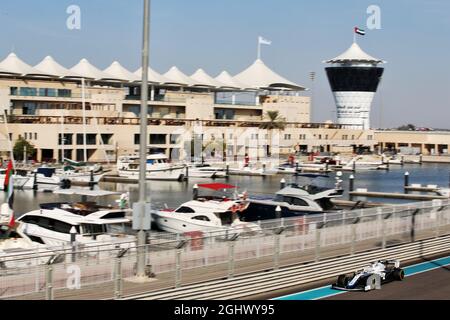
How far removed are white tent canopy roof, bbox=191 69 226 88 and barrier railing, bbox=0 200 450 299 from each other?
302 feet

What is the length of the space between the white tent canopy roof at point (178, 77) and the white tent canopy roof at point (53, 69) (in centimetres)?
1633

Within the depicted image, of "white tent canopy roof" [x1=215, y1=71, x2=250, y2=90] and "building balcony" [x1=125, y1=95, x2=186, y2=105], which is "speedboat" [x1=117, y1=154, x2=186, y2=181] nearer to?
"building balcony" [x1=125, y1=95, x2=186, y2=105]

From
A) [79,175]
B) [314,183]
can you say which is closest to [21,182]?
[79,175]

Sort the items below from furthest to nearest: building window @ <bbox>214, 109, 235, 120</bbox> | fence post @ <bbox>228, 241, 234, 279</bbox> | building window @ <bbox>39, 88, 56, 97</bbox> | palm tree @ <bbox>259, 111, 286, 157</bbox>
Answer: building window @ <bbox>214, 109, 235, 120</bbox> → palm tree @ <bbox>259, 111, 286, 157</bbox> → building window @ <bbox>39, 88, 56, 97</bbox> → fence post @ <bbox>228, 241, 234, 279</bbox>

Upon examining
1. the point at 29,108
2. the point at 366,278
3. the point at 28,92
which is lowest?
the point at 366,278

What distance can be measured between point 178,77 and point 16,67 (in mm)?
26160

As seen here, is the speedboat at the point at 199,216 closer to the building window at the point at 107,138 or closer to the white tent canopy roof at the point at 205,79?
the building window at the point at 107,138

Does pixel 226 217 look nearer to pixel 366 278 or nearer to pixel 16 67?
pixel 366 278

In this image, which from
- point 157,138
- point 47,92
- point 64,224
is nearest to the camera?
point 64,224

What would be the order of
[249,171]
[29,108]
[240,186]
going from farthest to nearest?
[29,108]
[249,171]
[240,186]

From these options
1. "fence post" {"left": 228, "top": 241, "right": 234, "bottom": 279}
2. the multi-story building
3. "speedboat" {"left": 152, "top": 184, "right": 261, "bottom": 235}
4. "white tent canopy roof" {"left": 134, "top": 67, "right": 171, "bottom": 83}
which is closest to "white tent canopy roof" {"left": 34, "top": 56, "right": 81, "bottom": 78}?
the multi-story building

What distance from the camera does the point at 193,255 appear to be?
1670 cm

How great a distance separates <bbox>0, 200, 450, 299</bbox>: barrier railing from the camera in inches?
556

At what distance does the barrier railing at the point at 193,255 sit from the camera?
46.4ft
